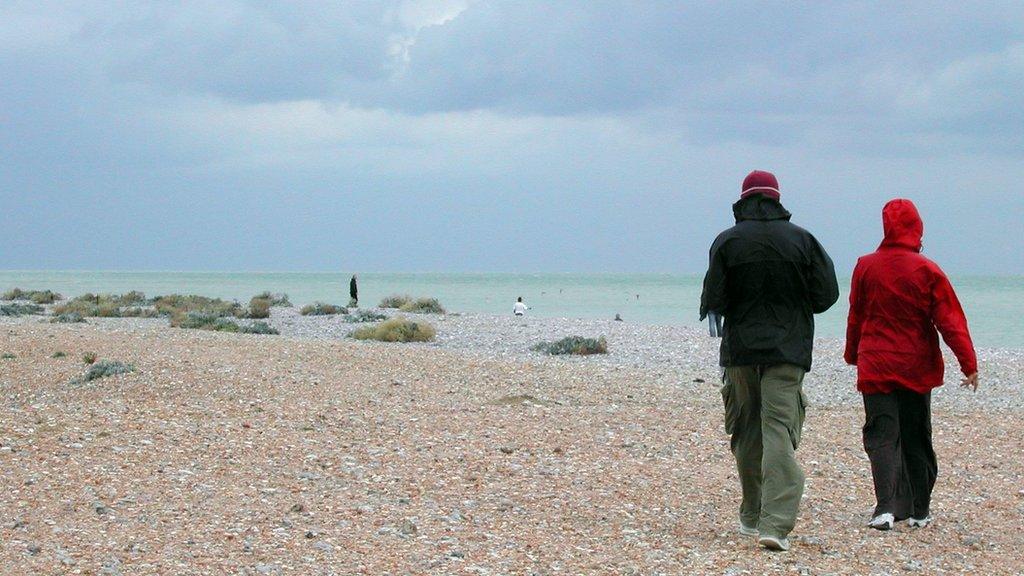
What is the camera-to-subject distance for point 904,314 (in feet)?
21.1

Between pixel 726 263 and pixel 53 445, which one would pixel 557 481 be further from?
pixel 53 445

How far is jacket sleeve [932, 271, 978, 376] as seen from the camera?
6.27 metres

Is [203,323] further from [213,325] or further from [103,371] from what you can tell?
[103,371]

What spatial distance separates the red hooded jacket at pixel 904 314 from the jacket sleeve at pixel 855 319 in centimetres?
3

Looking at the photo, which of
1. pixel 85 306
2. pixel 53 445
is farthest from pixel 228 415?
pixel 85 306

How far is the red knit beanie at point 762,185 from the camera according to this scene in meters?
5.85

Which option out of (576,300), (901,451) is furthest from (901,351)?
(576,300)

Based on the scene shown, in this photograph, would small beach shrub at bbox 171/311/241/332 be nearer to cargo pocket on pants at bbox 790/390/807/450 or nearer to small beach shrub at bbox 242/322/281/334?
small beach shrub at bbox 242/322/281/334

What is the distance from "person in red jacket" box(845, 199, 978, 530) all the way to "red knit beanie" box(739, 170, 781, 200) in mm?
1072

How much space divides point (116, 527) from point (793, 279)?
399cm

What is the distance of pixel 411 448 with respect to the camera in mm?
8805

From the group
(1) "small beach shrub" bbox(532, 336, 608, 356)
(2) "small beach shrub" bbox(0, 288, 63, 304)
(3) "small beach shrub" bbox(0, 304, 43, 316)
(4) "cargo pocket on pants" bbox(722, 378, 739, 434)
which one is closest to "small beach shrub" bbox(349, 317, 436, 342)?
(1) "small beach shrub" bbox(532, 336, 608, 356)

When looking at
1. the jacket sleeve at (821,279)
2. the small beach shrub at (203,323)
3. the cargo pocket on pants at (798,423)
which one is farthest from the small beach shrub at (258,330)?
the jacket sleeve at (821,279)

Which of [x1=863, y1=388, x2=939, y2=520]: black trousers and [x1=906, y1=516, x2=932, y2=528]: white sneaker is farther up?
[x1=863, y1=388, x2=939, y2=520]: black trousers
